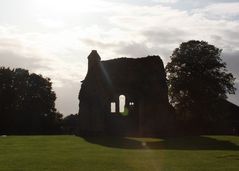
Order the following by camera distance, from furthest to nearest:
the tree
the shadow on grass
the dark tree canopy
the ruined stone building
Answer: the dark tree canopy, the tree, the ruined stone building, the shadow on grass

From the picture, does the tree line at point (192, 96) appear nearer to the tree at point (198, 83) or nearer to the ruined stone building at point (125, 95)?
the tree at point (198, 83)

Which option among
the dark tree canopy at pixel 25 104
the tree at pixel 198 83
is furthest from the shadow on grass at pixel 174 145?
the dark tree canopy at pixel 25 104

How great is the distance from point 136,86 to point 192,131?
36.0ft

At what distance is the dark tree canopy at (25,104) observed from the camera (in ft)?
206

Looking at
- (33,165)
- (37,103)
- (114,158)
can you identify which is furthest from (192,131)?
(33,165)

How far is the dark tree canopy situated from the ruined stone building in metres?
17.6

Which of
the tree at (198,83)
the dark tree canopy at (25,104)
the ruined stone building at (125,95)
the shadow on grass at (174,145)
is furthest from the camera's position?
the dark tree canopy at (25,104)

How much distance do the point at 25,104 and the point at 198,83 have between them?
25.2 meters

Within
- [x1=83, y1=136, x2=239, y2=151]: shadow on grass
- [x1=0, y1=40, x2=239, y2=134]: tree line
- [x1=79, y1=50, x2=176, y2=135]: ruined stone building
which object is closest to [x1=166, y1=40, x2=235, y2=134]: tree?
[x1=0, y1=40, x2=239, y2=134]: tree line

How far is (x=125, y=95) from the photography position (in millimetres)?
47719

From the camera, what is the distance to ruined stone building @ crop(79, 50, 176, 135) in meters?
45.0

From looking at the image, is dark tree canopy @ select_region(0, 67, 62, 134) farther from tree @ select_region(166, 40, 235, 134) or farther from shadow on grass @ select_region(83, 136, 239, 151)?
shadow on grass @ select_region(83, 136, 239, 151)

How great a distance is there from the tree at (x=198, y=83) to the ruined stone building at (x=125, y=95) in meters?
7.35

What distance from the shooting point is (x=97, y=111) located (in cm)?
4625
